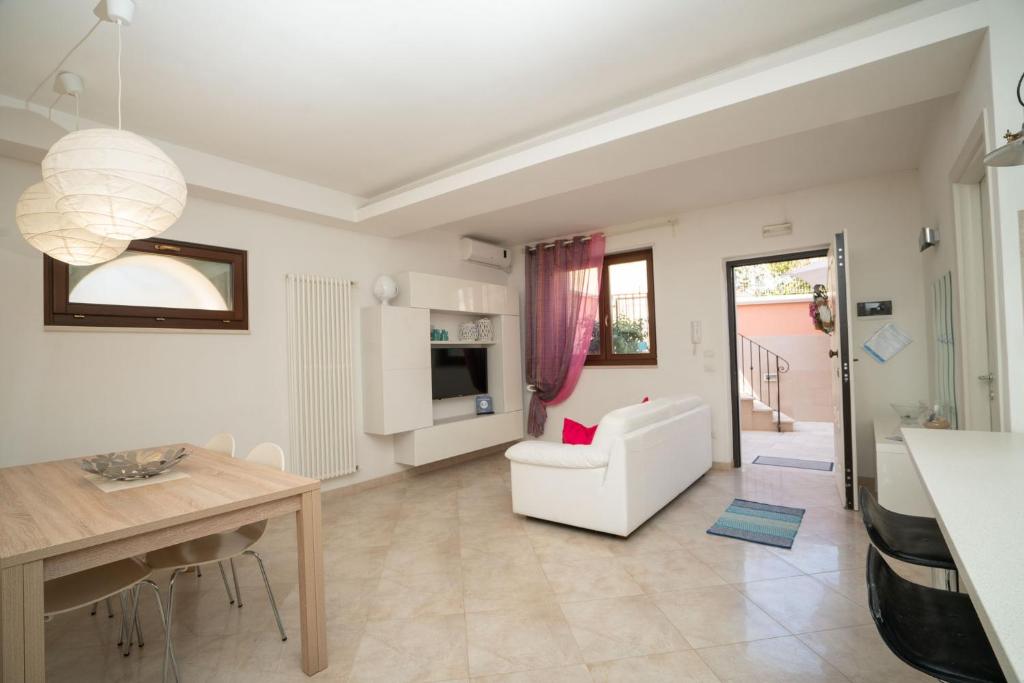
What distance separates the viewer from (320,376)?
4.19m

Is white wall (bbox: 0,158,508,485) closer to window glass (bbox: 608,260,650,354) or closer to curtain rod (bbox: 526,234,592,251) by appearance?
curtain rod (bbox: 526,234,592,251)

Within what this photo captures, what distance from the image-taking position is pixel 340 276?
4457mm

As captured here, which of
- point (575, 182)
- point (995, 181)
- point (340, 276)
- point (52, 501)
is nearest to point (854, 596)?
point (995, 181)

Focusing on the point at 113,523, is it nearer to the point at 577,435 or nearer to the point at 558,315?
the point at 577,435

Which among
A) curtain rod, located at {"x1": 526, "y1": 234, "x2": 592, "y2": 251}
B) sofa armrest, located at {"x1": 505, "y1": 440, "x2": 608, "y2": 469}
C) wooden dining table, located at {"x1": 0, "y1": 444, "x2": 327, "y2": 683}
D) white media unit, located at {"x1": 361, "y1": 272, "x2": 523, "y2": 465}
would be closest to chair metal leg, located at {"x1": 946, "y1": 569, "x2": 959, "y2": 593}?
sofa armrest, located at {"x1": 505, "y1": 440, "x2": 608, "y2": 469}

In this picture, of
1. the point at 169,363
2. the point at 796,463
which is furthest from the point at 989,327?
the point at 169,363

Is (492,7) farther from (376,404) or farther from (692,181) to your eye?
(376,404)

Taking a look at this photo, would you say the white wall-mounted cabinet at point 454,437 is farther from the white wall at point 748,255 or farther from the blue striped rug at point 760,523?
the blue striped rug at point 760,523

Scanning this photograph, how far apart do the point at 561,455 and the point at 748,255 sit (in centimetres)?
291

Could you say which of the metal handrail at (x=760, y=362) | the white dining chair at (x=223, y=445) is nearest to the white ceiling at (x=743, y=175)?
the white dining chair at (x=223, y=445)

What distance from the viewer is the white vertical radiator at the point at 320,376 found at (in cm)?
402

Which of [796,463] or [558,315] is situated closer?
[796,463]

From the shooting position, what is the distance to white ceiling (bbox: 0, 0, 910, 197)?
6.77ft

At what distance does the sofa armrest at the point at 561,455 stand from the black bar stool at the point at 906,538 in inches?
62.3
